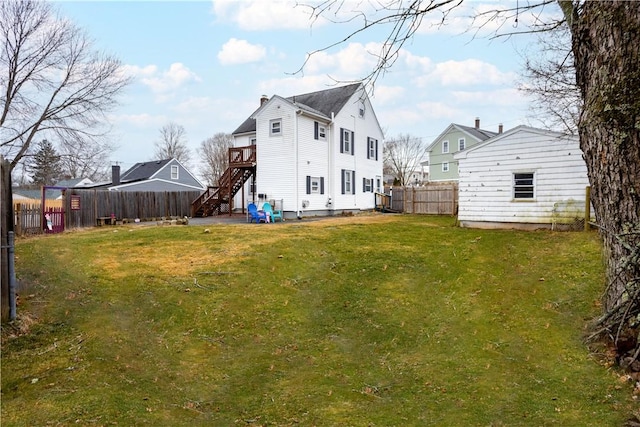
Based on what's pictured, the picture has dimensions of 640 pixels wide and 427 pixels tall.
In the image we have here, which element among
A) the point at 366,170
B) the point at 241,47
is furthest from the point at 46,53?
the point at 366,170

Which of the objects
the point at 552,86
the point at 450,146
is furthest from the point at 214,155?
the point at 552,86

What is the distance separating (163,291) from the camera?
693 cm

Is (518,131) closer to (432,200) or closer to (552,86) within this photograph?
(552,86)

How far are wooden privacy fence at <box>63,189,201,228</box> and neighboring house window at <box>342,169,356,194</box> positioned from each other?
30.6ft

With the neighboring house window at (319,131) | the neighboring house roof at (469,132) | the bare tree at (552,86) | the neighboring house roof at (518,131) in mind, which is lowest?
the neighboring house roof at (518,131)

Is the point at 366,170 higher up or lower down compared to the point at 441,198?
higher up

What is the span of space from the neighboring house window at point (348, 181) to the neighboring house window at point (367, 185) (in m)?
1.45

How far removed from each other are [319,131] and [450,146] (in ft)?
73.4

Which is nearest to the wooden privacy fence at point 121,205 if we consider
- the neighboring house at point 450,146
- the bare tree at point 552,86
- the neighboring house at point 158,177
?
the neighboring house at point 158,177

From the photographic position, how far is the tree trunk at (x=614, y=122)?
337cm

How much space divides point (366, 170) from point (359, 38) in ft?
74.8

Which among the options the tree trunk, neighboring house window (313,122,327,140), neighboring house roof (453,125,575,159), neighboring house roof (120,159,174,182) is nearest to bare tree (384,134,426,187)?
neighboring house window (313,122,327,140)

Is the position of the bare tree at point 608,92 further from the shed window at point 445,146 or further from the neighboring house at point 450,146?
the shed window at point 445,146

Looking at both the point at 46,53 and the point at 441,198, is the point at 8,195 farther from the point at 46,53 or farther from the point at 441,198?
the point at 441,198
